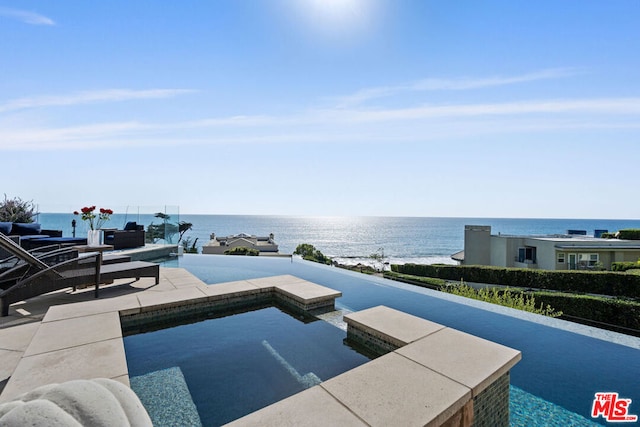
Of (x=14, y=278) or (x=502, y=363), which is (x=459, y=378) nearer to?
(x=502, y=363)

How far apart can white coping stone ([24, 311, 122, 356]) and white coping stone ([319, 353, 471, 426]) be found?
2.45 m

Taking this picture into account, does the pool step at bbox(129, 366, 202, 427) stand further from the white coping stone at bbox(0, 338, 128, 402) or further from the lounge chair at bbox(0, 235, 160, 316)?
the lounge chair at bbox(0, 235, 160, 316)

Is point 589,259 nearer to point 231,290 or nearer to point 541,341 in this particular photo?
point 541,341

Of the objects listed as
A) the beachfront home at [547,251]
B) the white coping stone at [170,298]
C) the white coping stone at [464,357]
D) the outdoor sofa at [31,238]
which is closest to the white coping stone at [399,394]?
the white coping stone at [464,357]

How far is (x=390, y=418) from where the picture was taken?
1816mm

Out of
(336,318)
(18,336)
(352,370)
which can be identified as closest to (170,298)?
(18,336)

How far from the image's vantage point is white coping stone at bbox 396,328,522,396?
2.30 m

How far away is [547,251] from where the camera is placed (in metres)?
22.7

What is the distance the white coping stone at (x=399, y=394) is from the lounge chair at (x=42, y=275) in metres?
4.17

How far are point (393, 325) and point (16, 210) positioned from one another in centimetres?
1792

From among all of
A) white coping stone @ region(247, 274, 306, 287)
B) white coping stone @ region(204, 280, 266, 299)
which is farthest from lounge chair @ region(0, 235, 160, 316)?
white coping stone @ region(247, 274, 306, 287)

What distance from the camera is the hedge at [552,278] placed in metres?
13.2

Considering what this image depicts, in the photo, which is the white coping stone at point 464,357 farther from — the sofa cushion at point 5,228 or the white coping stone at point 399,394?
the sofa cushion at point 5,228

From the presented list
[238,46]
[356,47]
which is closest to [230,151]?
[238,46]
